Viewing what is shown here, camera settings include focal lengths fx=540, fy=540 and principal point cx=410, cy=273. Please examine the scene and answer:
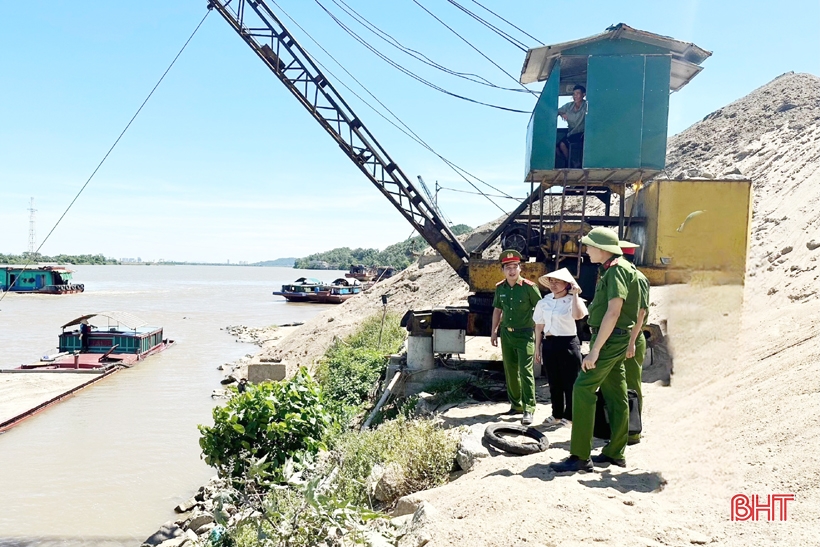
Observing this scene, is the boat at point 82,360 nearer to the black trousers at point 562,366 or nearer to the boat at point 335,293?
the black trousers at point 562,366

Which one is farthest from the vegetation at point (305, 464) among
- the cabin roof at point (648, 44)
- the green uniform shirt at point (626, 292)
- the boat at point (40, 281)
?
the boat at point (40, 281)

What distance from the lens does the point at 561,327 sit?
4.81m

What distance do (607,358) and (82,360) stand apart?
16632 millimetres

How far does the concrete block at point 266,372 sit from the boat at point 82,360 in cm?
449

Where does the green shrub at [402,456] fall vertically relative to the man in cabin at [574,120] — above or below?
below

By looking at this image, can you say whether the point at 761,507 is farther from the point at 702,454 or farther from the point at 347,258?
the point at 347,258

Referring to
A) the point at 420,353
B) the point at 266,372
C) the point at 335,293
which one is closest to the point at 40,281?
the point at 335,293

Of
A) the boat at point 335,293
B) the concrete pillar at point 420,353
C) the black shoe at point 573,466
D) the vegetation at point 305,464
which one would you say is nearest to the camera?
the vegetation at point 305,464

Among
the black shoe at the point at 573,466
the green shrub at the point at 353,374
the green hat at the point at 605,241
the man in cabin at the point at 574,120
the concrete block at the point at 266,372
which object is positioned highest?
the man in cabin at the point at 574,120

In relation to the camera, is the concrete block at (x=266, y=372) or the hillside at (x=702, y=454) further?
the concrete block at (x=266, y=372)

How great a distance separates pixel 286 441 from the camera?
5.36m

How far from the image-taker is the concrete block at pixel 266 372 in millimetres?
12523

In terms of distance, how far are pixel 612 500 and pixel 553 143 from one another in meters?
5.35

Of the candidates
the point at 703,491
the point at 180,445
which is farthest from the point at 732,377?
the point at 180,445
